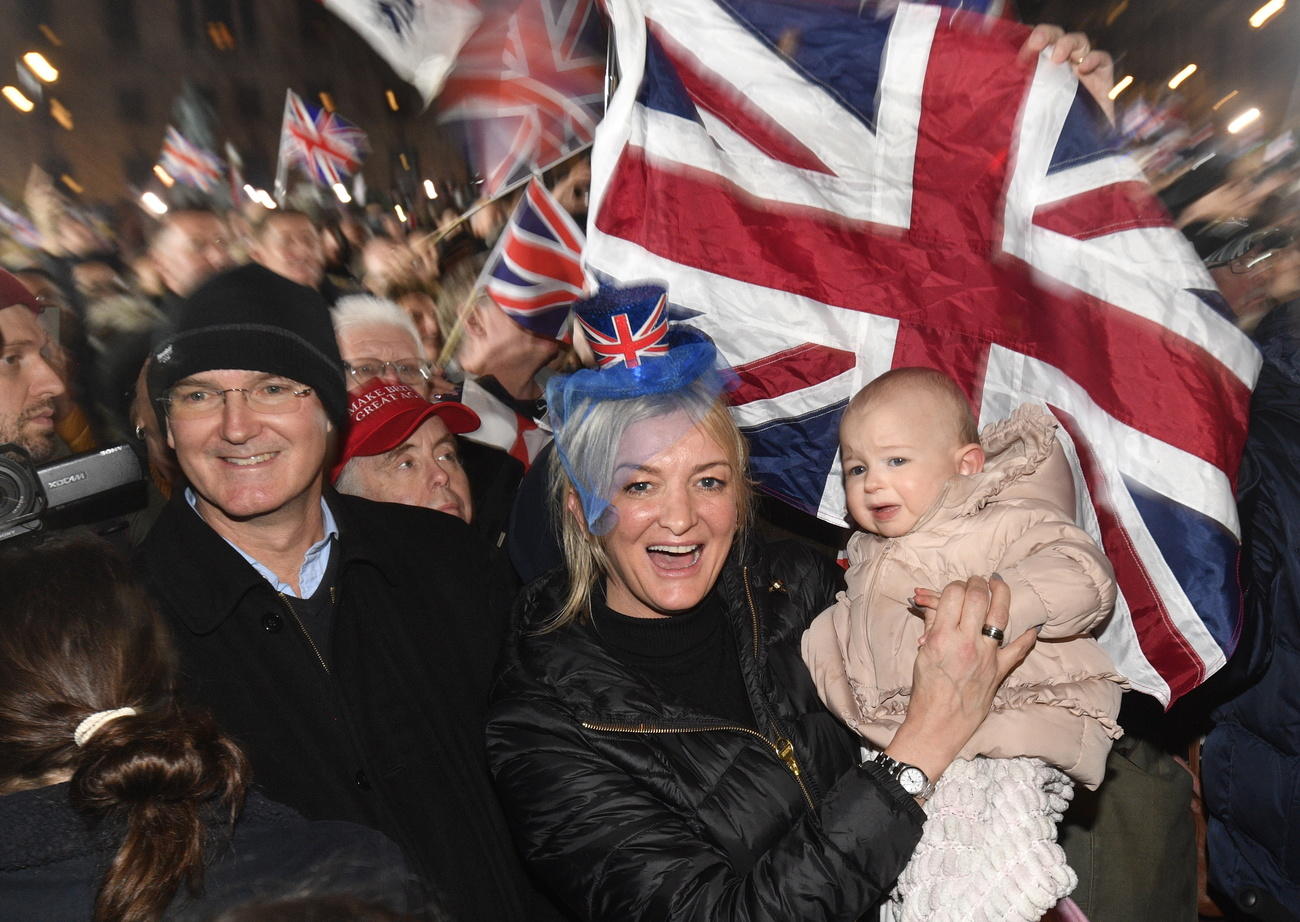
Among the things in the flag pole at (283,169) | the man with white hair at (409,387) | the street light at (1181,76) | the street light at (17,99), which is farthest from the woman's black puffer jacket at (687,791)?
the street light at (17,99)

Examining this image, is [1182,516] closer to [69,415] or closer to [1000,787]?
[1000,787]

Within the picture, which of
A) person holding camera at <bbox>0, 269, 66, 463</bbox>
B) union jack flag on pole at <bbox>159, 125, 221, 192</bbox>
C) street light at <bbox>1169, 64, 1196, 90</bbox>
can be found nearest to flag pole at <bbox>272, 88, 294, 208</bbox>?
union jack flag on pole at <bbox>159, 125, 221, 192</bbox>

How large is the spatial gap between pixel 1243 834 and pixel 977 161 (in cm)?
194

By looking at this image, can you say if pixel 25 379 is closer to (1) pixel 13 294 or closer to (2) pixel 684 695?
(1) pixel 13 294

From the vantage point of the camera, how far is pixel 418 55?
8.71 feet

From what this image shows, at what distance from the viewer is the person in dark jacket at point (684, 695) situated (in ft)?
6.16

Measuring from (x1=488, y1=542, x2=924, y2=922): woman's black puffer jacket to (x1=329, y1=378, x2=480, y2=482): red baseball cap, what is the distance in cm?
106

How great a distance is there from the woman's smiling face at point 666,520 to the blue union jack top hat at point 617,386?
0.02 meters

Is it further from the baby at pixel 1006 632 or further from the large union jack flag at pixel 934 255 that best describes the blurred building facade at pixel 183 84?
the baby at pixel 1006 632

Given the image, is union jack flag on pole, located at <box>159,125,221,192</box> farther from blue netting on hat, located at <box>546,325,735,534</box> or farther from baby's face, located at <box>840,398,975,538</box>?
baby's face, located at <box>840,398,975,538</box>

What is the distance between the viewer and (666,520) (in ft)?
7.57

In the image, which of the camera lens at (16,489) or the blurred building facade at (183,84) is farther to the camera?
the blurred building facade at (183,84)

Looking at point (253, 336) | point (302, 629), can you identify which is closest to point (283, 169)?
point (253, 336)

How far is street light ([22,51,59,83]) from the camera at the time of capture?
49.0 ft
